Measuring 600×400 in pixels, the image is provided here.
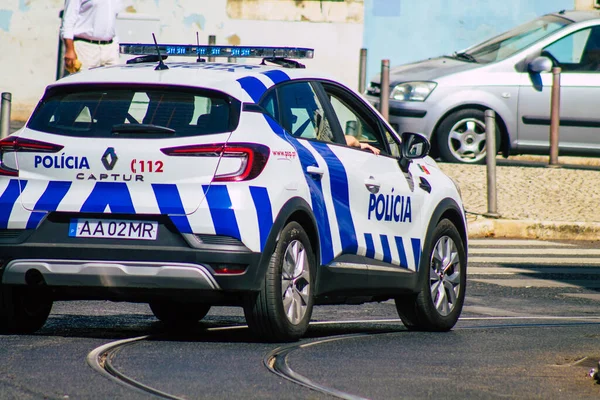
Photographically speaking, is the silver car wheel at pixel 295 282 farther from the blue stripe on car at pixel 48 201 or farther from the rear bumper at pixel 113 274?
the blue stripe on car at pixel 48 201

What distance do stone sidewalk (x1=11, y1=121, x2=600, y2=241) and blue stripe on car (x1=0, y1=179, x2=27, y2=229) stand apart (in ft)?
27.5

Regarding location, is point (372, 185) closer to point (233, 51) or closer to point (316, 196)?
point (316, 196)

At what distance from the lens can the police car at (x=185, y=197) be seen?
6711mm

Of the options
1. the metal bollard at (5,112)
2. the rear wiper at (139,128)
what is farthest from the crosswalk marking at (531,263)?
the metal bollard at (5,112)

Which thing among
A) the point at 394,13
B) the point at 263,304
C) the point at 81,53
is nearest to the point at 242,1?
the point at 394,13

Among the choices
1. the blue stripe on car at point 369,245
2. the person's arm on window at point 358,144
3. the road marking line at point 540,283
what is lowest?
the road marking line at point 540,283

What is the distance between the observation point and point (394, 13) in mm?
21266

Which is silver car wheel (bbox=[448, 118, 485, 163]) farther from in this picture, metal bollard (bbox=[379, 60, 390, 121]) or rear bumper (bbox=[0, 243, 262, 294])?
rear bumper (bbox=[0, 243, 262, 294])

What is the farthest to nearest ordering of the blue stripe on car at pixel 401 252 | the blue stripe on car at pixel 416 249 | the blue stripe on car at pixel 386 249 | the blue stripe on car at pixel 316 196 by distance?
the blue stripe on car at pixel 416 249, the blue stripe on car at pixel 401 252, the blue stripe on car at pixel 386 249, the blue stripe on car at pixel 316 196

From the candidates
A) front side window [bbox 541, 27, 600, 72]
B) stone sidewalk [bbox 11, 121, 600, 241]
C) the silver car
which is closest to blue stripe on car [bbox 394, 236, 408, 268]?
stone sidewalk [bbox 11, 121, 600, 241]

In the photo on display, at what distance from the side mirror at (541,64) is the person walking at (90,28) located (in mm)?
5176

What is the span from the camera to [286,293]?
7035 mm

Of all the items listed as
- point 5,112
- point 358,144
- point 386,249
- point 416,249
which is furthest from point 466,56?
point 386,249

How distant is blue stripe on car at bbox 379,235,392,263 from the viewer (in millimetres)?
8000
